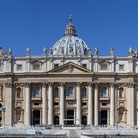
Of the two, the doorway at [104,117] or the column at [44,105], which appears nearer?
the column at [44,105]

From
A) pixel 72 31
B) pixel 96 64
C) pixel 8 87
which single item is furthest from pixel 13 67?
pixel 72 31

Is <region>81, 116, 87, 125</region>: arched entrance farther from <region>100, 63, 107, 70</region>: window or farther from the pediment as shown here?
<region>100, 63, 107, 70</region>: window

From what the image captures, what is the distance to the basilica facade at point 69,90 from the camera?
85.2m

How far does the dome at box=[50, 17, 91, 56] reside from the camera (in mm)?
113500

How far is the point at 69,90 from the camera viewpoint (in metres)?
86.2

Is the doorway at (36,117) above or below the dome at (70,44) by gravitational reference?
below

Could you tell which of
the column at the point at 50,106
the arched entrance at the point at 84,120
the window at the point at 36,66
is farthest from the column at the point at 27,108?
the arched entrance at the point at 84,120

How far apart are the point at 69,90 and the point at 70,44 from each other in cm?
3164

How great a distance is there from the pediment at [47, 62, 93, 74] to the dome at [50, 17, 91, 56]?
2658 cm

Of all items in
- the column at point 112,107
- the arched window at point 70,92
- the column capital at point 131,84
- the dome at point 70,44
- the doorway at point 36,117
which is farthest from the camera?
the dome at point 70,44

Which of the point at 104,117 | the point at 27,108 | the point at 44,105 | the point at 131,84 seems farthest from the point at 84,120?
the point at 131,84

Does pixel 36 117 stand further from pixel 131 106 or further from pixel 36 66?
pixel 131 106

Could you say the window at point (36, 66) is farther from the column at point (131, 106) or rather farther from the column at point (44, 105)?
the column at point (131, 106)

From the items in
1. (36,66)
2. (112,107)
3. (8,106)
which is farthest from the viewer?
(36,66)
